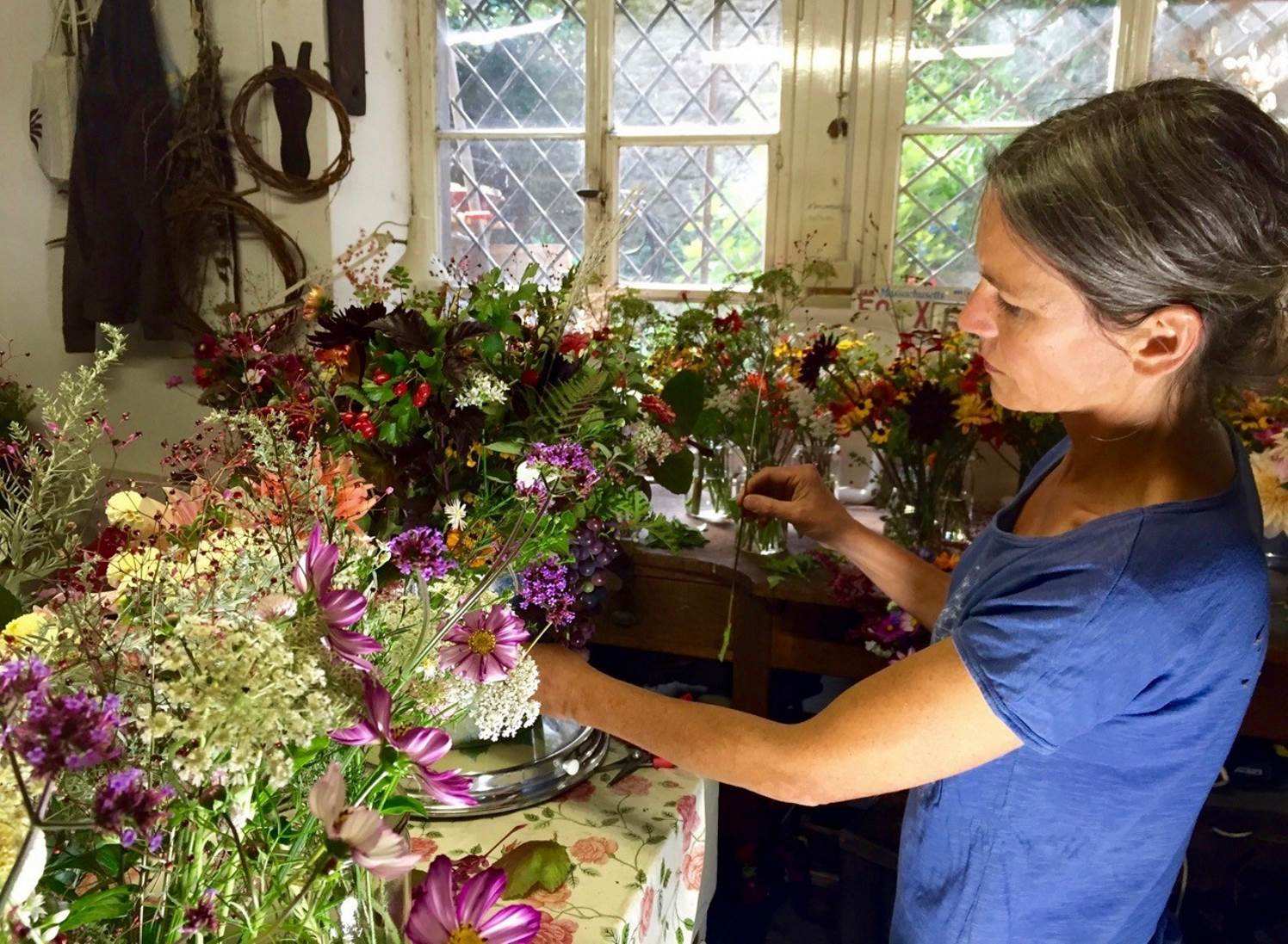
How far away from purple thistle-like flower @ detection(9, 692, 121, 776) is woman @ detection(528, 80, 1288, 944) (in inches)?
21.7

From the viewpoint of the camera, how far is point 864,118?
2273 millimetres

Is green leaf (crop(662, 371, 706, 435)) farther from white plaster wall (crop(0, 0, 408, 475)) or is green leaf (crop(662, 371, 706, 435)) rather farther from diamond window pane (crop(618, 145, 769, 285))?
white plaster wall (crop(0, 0, 408, 475))

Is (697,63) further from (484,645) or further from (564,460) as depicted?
(484,645)

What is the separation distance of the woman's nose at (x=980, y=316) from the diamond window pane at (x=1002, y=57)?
4.85 feet

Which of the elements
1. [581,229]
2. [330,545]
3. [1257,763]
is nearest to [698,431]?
[330,545]

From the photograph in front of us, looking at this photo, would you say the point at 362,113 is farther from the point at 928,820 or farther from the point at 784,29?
the point at 928,820

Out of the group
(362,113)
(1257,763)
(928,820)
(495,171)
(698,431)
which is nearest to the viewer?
(928,820)

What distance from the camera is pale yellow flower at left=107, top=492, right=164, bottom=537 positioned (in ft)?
2.22

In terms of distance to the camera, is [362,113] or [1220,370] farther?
[362,113]

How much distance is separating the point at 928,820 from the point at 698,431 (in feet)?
1.84

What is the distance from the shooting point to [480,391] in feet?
2.94

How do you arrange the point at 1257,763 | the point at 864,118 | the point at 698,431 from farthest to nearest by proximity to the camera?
the point at 864,118, the point at 1257,763, the point at 698,431

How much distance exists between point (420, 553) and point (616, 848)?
418mm

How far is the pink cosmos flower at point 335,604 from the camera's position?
46 cm
